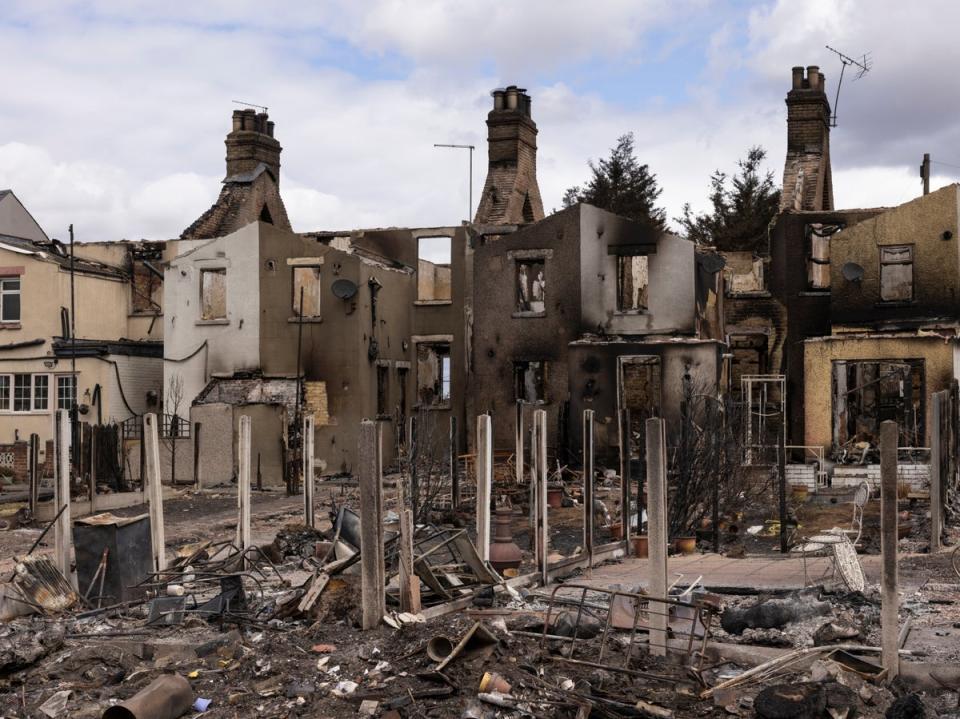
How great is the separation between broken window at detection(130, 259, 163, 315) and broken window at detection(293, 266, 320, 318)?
274 inches

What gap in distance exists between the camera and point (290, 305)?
31391 millimetres

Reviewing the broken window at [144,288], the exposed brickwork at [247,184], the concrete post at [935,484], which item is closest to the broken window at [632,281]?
the exposed brickwork at [247,184]

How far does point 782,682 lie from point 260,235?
2515 centimetres

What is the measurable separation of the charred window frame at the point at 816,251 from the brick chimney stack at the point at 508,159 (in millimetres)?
8834

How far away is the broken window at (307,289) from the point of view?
103 ft

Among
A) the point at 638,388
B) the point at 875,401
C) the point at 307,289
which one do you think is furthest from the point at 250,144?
the point at 875,401

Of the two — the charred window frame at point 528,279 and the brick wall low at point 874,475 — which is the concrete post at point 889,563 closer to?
the brick wall low at point 874,475

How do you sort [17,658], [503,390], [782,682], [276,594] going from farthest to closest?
1. [503,390]
2. [276,594]
3. [17,658]
4. [782,682]

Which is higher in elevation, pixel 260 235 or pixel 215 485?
pixel 260 235

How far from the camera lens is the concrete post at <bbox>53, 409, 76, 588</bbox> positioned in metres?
A: 12.6

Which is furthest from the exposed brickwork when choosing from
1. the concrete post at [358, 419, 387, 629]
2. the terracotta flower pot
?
the concrete post at [358, 419, 387, 629]

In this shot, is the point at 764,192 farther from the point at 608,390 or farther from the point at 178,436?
the point at 178,436

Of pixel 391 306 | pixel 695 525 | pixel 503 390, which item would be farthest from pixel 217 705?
pixel 391 306

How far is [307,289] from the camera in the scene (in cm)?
3197
